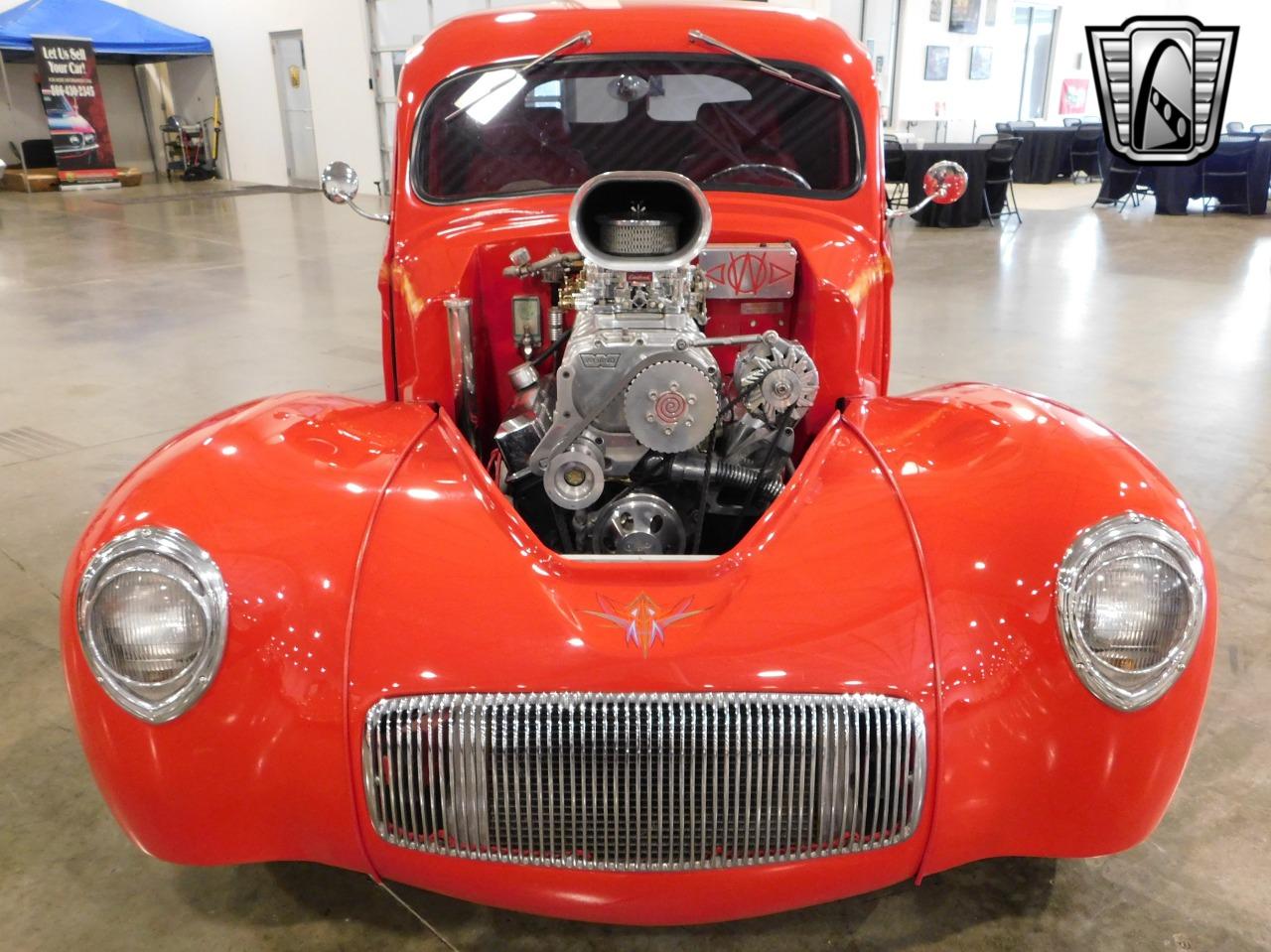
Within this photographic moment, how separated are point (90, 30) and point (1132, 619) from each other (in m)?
19.0

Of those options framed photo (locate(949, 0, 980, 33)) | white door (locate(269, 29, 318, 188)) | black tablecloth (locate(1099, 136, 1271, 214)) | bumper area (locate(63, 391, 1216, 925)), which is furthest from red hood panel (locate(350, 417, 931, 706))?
framed photo (locate(949, 0, 980, 33))

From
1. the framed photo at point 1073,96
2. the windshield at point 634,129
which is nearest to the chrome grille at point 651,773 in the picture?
the windshield at point 634,129

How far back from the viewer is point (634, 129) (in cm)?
288

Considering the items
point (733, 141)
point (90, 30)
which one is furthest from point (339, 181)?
point (90, 30)

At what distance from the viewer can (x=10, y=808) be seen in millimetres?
2170

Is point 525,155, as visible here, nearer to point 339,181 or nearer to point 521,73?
point 521,73

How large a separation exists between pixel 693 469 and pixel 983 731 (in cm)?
78

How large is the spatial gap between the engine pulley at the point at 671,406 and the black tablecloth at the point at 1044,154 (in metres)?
16.8

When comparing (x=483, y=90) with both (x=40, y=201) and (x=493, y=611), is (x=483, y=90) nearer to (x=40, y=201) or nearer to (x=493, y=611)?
(x=493, y=611)

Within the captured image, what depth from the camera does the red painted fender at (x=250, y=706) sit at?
1515 mm

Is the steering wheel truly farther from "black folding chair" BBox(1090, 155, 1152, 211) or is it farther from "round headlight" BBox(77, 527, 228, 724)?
"black folding chair" BBox(1090, 155, 1152, 211)

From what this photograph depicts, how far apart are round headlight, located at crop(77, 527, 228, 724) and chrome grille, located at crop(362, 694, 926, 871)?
0.29 m

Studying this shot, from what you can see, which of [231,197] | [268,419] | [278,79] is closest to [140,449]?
[268,419]

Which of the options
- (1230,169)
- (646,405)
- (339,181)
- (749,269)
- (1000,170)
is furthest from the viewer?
(1230,169)
